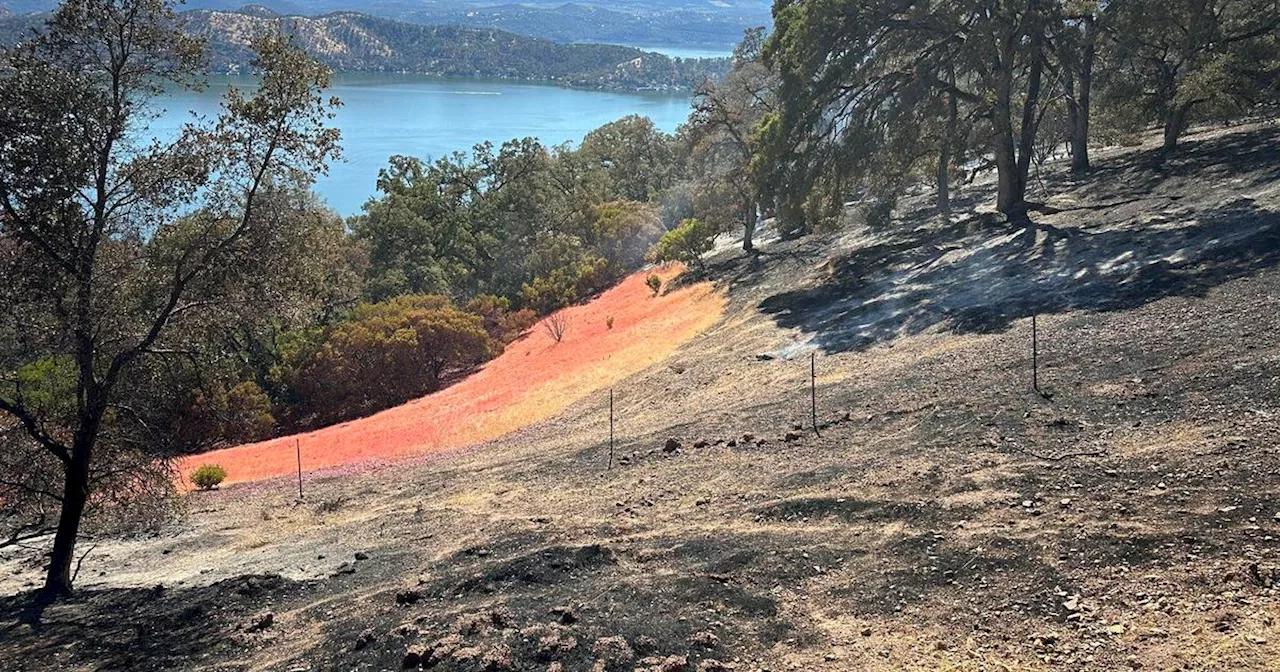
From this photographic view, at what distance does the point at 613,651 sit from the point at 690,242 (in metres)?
29.1

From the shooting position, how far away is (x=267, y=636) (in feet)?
25.2

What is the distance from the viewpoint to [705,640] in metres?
6.21

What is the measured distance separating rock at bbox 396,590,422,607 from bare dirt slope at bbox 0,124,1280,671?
0.05 meters

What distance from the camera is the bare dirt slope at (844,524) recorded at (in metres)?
6.10

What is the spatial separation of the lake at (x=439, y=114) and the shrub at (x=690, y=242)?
107ft

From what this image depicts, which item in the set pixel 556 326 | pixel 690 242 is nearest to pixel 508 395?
pixel 556 326

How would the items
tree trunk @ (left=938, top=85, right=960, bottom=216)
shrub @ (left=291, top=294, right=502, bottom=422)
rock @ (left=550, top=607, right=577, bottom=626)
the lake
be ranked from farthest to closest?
the lake → shrub @ (left=291, top=294, right=502, bottom=422) → tree trunk @ (left=938, top=85, right=960, bottom=216) → rock @ (left=550, top=607, right=577, bottom=626)

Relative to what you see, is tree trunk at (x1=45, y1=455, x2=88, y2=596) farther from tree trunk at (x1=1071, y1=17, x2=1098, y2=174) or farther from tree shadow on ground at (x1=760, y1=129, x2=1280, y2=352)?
tree trunk at (x1=1071, y1=17, x2=1098, y2=174)

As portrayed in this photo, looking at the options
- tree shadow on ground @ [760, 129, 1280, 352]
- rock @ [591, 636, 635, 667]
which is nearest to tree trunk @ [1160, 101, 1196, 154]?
tree shadow on ground @ [760, 129, 1280, 352]

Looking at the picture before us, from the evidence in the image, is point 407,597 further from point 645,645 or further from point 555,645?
point 645,645

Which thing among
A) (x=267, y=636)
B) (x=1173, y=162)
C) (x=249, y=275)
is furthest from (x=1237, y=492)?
(x=1173, y=162)

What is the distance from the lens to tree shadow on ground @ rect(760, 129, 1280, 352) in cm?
1502

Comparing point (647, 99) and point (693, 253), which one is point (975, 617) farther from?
point (647, 99)

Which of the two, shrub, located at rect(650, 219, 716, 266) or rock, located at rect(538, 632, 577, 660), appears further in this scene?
shrub, located at rect(650, 219, 716, 266)
